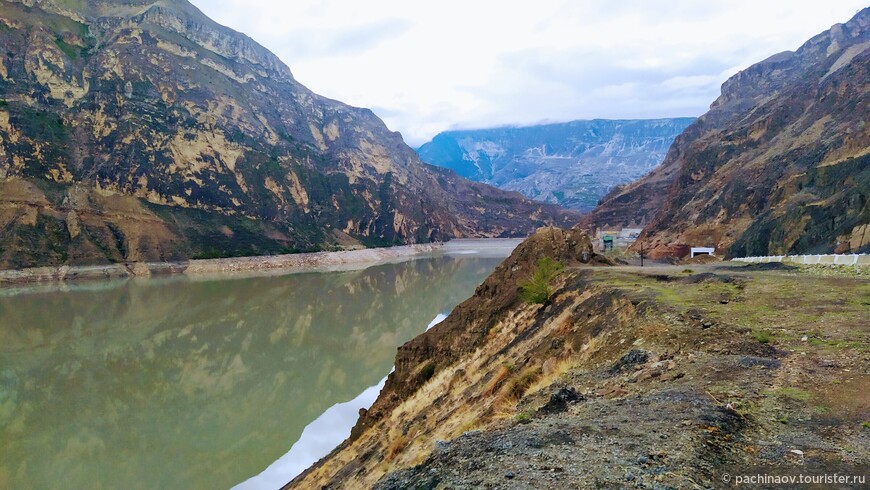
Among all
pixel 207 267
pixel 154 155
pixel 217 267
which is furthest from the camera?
pixel 154 155

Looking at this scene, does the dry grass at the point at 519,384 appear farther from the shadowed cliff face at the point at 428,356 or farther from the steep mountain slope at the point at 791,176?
the steep mountain slope at the point at 791,176

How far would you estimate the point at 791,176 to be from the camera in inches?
1853

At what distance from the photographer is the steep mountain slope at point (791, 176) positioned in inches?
1261

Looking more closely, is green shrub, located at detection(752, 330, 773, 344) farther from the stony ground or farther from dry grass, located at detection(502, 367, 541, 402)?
dry grass, located at detection(502, 367, 541, 402)

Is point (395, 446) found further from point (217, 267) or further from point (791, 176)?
point (217, 267)

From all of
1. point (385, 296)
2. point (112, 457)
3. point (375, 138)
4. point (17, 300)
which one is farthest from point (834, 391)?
point (375, 138)

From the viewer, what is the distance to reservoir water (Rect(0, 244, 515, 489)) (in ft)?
60.3

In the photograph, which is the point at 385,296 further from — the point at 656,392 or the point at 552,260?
the point at 656,392

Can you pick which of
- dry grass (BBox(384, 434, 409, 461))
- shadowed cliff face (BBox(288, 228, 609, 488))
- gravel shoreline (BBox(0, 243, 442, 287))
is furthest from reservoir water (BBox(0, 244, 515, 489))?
gravel shoreline (BBox(0, 243, 442, 287))

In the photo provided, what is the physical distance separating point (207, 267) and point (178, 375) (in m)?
64.6

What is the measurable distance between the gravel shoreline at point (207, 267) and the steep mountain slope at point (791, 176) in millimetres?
60095

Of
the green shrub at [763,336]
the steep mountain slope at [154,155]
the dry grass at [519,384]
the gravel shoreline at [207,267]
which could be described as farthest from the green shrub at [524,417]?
the steep mountain slope at [154,155]

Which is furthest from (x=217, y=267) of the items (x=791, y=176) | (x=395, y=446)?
(x=395, y=446)

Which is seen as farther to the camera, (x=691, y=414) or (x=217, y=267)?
(x=217, y=267)
